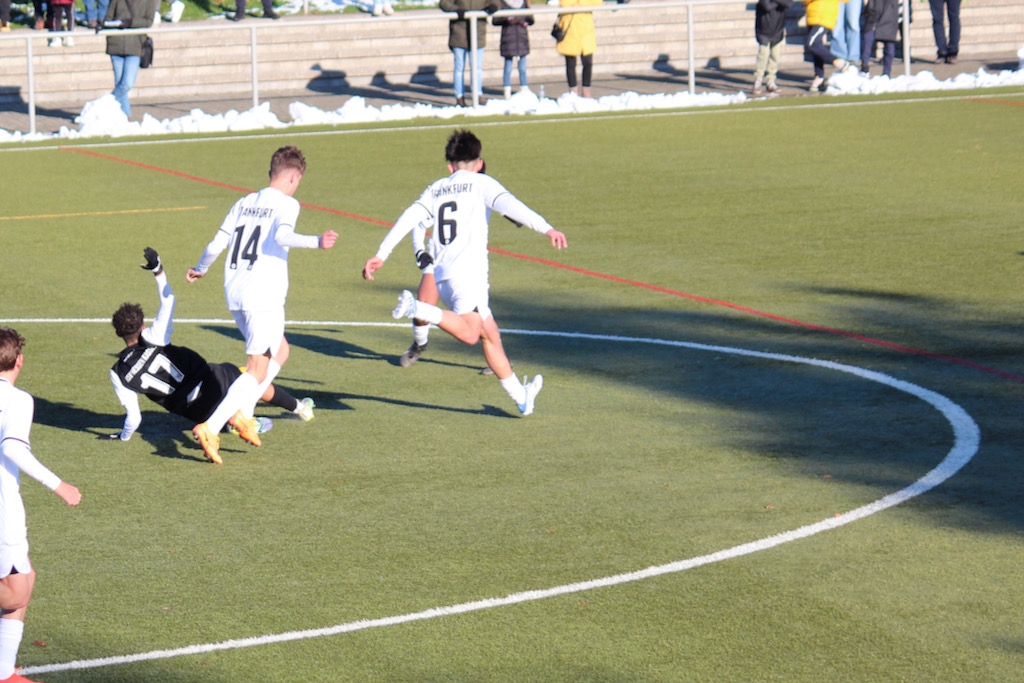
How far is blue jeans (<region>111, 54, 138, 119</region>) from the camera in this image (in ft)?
80.2

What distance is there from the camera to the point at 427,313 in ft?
31.5

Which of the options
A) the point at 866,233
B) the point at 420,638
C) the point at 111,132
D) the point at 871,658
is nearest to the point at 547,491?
the point at 420,638

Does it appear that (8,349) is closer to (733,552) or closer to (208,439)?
(208,439)

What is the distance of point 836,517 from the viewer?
7.94m

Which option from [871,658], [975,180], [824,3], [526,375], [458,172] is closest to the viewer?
[871,658]

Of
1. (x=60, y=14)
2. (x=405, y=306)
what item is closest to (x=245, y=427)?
(x=405, y=306)

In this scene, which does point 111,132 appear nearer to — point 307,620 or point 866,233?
point 866,233

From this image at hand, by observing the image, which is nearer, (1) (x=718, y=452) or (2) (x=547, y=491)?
(2) (x=547, y=491)

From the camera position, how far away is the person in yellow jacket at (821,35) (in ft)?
87.2

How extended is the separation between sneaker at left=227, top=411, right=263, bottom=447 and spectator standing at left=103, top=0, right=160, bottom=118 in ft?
53.7

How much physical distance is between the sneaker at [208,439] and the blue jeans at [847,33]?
21143mm

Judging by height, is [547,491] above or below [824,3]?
below

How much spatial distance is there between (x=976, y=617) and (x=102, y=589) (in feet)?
12.7

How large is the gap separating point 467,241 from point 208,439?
2155mm
